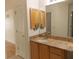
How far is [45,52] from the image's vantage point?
269 centimetres

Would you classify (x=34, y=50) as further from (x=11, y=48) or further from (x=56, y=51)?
(x=11, y=48)

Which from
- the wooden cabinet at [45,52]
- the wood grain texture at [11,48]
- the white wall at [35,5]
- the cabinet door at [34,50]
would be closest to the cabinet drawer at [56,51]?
the wooden cabinet at [45,52]

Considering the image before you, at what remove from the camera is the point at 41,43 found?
2789 mm

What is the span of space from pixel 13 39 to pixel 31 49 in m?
1.23

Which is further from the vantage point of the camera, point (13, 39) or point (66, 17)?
point (13, 39)

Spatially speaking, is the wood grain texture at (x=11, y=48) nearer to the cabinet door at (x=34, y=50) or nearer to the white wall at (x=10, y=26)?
the white wall at (x=10, y=26)

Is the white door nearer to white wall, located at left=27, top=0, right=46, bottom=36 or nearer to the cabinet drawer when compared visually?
white wall, located at left=27, top=0, right=46, bottom=36

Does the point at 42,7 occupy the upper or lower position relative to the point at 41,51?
upper

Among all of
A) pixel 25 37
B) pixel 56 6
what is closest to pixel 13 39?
pixel 25 37

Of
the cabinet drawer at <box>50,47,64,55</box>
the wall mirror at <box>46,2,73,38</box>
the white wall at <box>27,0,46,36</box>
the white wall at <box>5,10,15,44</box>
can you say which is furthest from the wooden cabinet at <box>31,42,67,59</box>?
the white wall at <box>5,10,15,44</box>
